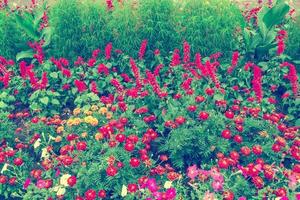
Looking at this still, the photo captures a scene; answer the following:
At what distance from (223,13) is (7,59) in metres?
2.40

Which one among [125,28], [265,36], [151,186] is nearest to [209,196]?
[151,186]

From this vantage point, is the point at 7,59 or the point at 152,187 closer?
the point at 152,187

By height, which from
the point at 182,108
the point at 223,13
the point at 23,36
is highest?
the point at 223,13

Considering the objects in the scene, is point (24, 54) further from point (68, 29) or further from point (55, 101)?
point (55, 101)

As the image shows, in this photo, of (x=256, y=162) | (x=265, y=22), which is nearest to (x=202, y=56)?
(x=265, y=22)

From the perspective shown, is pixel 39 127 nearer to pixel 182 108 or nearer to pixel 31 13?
pixel 182 108

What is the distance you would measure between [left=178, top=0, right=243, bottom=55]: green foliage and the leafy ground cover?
0.03m

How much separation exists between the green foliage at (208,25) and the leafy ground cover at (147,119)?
3 centimetres

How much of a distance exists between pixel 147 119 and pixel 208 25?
4.23 feet

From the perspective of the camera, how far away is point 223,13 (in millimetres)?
4164

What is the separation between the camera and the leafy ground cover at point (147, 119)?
2955 millimetres

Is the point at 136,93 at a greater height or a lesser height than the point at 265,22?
lesser

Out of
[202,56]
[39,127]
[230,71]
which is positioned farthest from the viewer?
[202,56]

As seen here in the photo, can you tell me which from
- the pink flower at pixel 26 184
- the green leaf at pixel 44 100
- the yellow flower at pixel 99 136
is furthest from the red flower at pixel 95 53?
the pink flower at pixel 26 184
